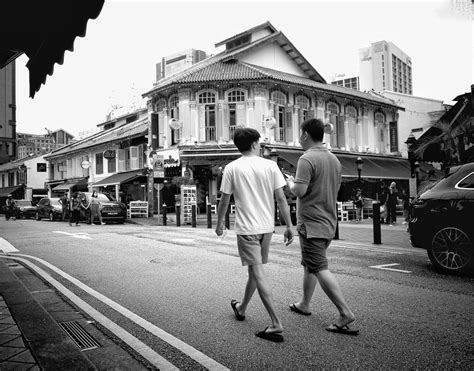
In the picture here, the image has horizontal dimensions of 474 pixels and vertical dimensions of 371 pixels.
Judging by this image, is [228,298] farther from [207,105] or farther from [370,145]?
[370,145]

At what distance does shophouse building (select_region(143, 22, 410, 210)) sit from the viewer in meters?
22.4

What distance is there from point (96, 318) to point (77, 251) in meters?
5.56

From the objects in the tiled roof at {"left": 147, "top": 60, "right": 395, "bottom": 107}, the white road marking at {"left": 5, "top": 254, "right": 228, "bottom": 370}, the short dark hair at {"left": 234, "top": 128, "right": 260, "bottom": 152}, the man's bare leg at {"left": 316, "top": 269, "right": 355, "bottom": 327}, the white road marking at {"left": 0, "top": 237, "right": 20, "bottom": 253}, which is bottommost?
A: the white road marking at {"left": 0, "top": 237, "right": 20, "bottom": 253}

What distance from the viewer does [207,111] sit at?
2309 centimetres

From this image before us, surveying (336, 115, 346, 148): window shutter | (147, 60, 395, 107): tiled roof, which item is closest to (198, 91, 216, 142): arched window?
(147, 60, 395, 107): tiled roof

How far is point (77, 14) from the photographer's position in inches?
172

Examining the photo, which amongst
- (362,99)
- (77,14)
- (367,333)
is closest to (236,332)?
(367,333)

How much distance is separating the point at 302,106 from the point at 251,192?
71.6 feet

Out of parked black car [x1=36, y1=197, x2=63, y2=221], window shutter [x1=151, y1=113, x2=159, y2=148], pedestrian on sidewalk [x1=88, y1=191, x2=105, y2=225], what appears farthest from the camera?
parked black car [x1=36, y1=197, x2=63, y2=221]

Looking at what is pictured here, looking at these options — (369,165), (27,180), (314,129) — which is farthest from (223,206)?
(27,180)

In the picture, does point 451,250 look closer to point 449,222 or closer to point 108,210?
point 449,222

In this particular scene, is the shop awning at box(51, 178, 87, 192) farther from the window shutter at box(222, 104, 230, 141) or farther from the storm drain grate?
the storm drain grate

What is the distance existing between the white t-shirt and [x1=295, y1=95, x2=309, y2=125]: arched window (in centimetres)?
2114

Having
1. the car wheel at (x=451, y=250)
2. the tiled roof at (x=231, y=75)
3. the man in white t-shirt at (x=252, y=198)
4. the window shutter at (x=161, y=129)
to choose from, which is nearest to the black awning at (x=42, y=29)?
the man in white t-shirt at (x=252, y=198)
